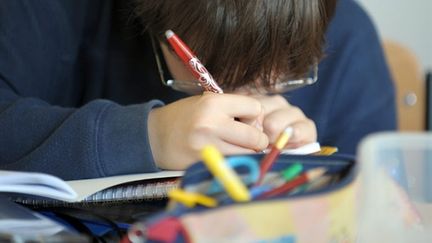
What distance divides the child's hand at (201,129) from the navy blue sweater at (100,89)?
15mm

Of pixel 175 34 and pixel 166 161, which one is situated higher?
→ pixel 175 34

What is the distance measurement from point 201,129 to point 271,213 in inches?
8.5

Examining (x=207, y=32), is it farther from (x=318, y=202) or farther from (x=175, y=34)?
(x=318, y=202)

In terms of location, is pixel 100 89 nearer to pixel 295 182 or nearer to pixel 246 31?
pixel 246 31

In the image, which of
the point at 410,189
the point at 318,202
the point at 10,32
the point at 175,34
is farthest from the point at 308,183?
the point at 10,32

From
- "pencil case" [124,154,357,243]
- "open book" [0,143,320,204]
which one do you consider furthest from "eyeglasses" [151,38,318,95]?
"pencil case" [124,154,357,243]

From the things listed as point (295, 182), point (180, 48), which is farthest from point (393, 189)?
point (180, 48)

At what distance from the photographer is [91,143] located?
0.54 m

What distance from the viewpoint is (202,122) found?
518 millimetres

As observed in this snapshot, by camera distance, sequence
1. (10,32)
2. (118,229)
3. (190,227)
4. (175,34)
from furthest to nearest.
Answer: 1. (10,32)
2. (175,34)
3. (118,229)
4. (190,227)

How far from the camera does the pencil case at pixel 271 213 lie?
303 millimetres

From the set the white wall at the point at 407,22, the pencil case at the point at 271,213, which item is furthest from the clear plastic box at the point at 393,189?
the white wall at the point at 407,22

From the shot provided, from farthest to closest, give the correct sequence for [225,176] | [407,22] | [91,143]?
[407,22] → [91,143] → [225,176]

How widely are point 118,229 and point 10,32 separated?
336 mm
